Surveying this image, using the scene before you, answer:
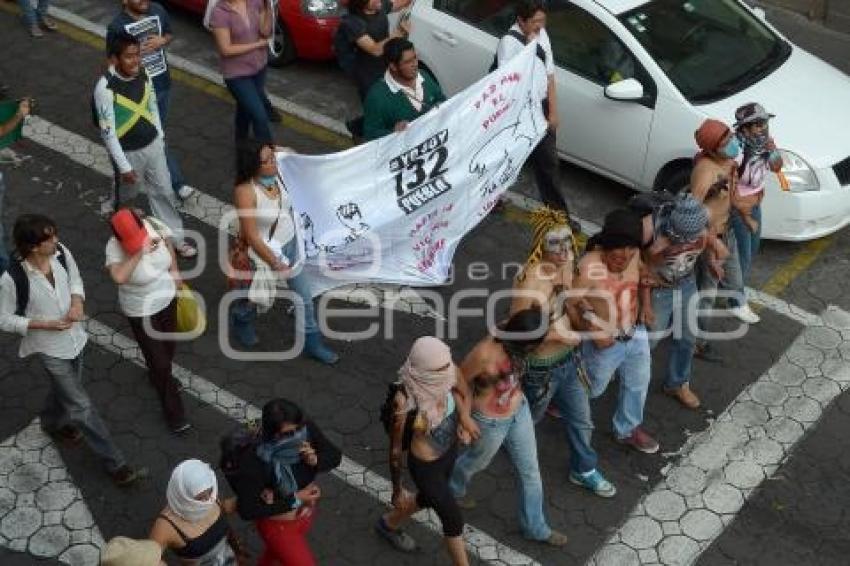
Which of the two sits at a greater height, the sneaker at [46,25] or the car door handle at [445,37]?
the car door handle at [445,37]

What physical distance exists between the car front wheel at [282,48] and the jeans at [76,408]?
504 centimetres

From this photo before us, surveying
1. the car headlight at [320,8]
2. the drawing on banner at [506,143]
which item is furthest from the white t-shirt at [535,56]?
the car headlight at [320,8]

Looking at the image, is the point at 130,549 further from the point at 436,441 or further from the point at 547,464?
the point at 547,464

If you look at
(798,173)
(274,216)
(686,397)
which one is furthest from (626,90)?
(274,216)

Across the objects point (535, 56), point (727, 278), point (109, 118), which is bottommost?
point (727, 278)

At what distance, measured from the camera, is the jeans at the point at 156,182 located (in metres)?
8.14

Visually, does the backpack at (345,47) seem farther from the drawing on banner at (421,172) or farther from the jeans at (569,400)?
the jeans at (569,400)

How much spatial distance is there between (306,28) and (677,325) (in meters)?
5.17

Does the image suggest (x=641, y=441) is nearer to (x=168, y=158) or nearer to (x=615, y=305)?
(x=615, y=305)

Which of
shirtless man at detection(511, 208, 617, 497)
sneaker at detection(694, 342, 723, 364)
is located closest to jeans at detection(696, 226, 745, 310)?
sneaker at detection(694, 342, 723, 364)

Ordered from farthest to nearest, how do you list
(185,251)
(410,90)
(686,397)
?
(185,251)
(410,90)
(686,397)

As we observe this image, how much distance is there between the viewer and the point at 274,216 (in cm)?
706

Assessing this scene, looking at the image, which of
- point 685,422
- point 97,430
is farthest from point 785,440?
point 97,430

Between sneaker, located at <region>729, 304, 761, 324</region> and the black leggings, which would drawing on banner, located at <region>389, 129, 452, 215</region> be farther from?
the black leggings
